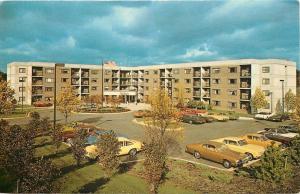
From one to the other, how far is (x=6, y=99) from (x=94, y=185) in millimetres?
11506

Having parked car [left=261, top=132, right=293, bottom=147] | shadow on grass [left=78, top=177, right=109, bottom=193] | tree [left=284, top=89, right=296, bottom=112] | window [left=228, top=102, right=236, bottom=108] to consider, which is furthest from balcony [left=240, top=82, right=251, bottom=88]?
shadow on grass [left=78, top=177, right=109, bottom=193]

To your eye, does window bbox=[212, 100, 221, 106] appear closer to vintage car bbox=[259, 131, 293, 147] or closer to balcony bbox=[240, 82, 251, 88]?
balcony bbox=[240, 82, 251, 88]

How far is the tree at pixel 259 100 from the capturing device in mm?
39625

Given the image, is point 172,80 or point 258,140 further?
point 172,80

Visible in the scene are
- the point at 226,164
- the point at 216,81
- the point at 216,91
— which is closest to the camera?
the point at 226,164

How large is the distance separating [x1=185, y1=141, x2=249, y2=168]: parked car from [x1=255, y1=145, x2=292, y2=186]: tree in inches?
141

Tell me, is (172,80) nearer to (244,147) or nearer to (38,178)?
(244,147)

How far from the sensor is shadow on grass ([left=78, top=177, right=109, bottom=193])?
15.4m

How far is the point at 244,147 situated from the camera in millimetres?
21312

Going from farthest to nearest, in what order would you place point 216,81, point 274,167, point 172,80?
point 216,81, point 172,80, point 274,167

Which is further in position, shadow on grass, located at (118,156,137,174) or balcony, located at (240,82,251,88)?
balcony, located at (240,82,251,88)

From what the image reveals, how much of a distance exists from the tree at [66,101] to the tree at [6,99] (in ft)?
14.9

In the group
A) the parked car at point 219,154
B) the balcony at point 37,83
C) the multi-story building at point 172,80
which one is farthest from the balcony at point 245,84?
the balcony at point 37,83

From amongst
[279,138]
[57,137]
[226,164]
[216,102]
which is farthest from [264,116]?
[57,137]
